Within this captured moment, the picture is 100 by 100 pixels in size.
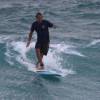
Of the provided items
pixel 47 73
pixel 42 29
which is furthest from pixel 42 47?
pixel 47 73

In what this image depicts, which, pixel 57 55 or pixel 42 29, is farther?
pixel 57 55

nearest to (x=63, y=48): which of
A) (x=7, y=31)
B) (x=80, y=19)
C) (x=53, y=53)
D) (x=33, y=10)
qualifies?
(x=53, y=53)

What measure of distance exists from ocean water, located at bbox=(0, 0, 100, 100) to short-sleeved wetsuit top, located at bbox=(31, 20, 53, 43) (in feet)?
3.13

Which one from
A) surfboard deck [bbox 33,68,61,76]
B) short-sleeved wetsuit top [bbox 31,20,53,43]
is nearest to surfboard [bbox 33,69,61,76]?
surfboard deck [bbox 33,68,61,76]

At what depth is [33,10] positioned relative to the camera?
23078 mm

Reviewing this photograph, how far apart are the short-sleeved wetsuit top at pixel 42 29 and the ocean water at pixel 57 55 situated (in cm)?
96

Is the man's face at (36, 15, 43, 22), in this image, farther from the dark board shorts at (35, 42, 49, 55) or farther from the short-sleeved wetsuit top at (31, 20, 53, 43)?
the dark board shorts at (35, 42, 49, 55)

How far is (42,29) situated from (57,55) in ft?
7.47

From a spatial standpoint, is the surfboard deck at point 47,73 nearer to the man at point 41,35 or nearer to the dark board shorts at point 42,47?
the man at point 41,35

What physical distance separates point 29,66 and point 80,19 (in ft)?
25.3

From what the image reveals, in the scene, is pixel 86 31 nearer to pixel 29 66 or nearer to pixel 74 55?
pixel 74 55

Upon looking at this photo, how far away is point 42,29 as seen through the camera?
12180mm

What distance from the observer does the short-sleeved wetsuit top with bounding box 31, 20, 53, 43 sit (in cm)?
1211

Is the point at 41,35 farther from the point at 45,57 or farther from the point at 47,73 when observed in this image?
the point at 45,57
